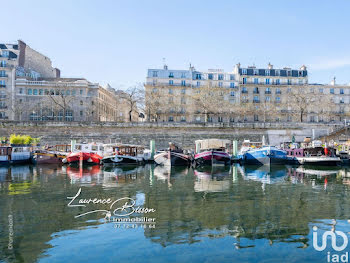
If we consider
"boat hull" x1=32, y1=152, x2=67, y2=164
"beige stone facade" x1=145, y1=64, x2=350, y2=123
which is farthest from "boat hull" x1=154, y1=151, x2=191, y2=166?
→ "beige stone facade" x1=145, y1=64, x2=350, y2=123

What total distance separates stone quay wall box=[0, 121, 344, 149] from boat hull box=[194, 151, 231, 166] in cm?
1773

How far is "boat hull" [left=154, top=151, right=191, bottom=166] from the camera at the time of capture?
3734 centimetres

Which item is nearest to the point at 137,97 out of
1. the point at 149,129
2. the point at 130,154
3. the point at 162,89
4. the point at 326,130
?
the point at 162,89

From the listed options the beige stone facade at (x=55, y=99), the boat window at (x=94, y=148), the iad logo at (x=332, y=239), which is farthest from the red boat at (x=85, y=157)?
the beige stone facade at (x=55, y=99)

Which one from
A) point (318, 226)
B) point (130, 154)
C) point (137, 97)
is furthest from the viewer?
point (137, 97)

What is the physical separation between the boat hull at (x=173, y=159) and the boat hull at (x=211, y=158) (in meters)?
1.43

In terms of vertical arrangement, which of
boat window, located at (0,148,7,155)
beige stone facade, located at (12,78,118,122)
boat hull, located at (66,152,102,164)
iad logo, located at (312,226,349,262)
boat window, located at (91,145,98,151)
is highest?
beige stone facade, located at (12,78,118,122)

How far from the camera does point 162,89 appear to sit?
2908 inches

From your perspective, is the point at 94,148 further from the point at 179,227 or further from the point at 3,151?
the point at 179,227

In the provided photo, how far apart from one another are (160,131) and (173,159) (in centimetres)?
1950

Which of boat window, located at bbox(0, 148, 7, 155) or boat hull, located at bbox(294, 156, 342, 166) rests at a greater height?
boat window, located at bbox(0, 148, 7, 155)

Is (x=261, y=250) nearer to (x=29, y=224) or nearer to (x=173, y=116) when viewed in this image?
(x=29, y=224)

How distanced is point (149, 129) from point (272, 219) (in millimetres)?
45476

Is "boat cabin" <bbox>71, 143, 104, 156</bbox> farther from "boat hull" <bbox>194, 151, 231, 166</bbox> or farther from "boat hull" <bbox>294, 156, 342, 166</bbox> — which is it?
"boat hull" <bbox>294, 156, 342, 166</bbox>
